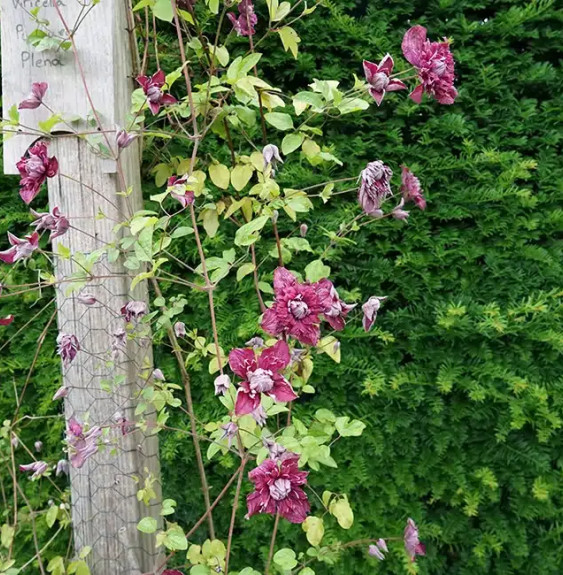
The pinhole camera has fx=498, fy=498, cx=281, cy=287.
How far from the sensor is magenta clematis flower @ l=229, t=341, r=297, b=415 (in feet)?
2.48

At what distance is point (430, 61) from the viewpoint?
3.03ft

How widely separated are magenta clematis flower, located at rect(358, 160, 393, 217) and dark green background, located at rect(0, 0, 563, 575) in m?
0.68

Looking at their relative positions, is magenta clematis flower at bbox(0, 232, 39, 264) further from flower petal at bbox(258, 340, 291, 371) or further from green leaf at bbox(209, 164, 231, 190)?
flower petal at bbox(258, 340, 291, 371)

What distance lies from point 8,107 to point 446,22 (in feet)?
4.26

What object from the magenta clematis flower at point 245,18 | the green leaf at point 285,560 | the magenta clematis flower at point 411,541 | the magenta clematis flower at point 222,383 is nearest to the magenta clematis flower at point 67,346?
the magenta clematis flower at point 222,383

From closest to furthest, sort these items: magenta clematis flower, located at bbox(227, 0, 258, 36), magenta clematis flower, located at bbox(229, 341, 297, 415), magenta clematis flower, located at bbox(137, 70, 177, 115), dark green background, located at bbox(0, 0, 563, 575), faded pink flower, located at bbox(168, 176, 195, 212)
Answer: magenta clematis flower, located at bbox(229, 341, 297, 415) < faded pink flower, located at bbox(168, 176, 195, 212) < magenta clematis flower, located at bbox(137, 70, 177, 115) < magenta clematis flower, located at bbox(227, 0, 258, 36) < dark green background, located at bbox(0, 0, 563, 575)

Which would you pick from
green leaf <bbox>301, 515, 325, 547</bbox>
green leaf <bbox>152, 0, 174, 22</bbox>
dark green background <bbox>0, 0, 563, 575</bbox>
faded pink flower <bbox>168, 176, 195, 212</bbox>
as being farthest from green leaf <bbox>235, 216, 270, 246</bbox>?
dark green background <bbox>0, 0, 563, 575</bbox>

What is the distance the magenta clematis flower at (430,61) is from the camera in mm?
923

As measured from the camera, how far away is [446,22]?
1.58 m

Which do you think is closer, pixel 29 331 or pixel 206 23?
pixel 206 23

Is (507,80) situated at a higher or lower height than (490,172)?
higher

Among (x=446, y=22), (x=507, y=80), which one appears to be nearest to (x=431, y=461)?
(x=507, y=80)

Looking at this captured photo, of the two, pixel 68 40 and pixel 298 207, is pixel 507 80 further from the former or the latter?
pixel 68 40

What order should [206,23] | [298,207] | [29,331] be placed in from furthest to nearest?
1. [29,331]
2. [206,23]
3. [298,207]
